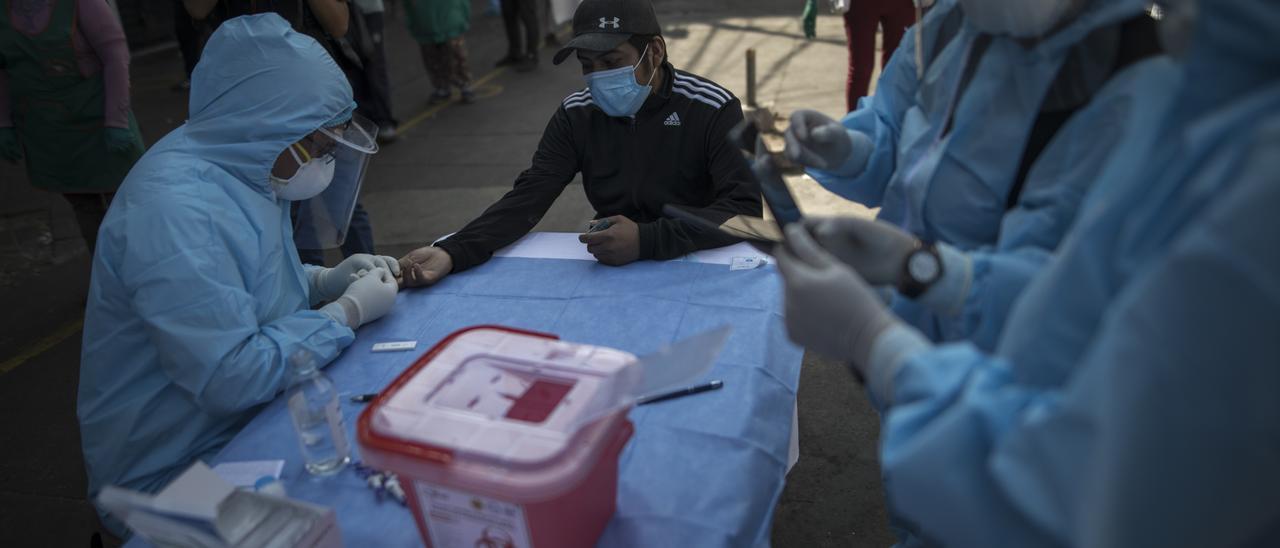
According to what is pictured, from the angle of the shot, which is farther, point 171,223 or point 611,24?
point 611,24

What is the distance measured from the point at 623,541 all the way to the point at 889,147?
38.7 inches

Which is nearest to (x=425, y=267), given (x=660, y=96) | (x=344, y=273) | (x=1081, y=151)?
(x=344, y=273)

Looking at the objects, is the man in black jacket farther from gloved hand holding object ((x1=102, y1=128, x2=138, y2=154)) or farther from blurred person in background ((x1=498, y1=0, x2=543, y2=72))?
blurred person in background ((x1=498, y1=0, x2=543, y2=72))

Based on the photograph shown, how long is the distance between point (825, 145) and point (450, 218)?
10.6 ft

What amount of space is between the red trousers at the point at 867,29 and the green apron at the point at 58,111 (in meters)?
3.69

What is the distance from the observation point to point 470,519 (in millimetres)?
1103

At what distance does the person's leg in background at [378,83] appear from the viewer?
17.5 ft

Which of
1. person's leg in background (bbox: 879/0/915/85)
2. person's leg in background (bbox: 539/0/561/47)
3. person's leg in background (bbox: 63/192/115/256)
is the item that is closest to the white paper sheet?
person's leg in background (bbox: 63/192/115/256)

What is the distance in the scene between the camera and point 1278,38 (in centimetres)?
63

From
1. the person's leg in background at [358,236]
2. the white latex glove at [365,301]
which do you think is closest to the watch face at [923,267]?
the white latex glove at [365,301]

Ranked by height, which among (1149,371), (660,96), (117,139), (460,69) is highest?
(1149,371)

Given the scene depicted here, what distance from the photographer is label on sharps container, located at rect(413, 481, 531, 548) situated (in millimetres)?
1064

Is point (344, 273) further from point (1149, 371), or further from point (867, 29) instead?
point (867, 29)

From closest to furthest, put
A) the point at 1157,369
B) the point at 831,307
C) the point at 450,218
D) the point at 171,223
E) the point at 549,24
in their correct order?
1. the point at 1157,369
2. the point at 831,307
3. the point at 171,223
4. the point at 450,218
5. the point at 549,24
